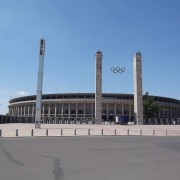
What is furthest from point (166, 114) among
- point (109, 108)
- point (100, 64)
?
point (100, 64)

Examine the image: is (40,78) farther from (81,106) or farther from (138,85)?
(81,106)

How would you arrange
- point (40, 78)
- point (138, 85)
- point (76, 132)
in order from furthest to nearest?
1. point (138, 85)
2. point (40, 78)
3. point (76, 132)

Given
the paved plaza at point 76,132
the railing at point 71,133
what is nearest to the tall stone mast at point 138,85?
the paved plaza at point 76,132

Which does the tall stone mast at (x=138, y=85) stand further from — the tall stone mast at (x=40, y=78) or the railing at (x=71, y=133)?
the railing at (x=71, y=133)

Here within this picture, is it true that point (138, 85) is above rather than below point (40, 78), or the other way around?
above

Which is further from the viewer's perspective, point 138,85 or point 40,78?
point 138,85

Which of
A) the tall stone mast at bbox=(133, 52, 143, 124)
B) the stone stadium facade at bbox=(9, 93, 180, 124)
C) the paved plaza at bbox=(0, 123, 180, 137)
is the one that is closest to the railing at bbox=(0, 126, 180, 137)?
the paved plaza at bbox=(0, 123, 180, 137)

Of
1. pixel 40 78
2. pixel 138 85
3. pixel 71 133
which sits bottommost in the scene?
pixel 71 133

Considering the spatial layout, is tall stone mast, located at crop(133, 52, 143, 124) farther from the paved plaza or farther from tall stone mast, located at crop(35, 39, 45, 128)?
tall stone mast, located at crop(35, 39, 45, 128)

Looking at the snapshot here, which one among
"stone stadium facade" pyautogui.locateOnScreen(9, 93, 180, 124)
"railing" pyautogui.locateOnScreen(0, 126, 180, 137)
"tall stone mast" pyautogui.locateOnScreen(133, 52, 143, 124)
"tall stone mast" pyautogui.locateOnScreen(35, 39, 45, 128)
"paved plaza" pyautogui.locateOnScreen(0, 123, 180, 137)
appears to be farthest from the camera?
"stone stadium facade" pyautogui.locateOnScreen(9, 93, 180, 124)

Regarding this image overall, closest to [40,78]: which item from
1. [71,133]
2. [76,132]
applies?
[76,132]

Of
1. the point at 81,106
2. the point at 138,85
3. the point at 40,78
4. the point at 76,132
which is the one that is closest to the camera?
the point at 76,132
